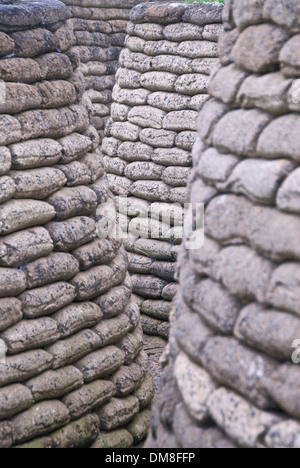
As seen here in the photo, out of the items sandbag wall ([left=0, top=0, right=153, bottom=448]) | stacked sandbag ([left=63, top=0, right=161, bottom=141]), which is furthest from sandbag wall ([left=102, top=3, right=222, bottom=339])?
stacked sandbag ([left=63, top=0, right=161, bottom=141])

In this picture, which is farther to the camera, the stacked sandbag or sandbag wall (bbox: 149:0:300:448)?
the stacked sandbag

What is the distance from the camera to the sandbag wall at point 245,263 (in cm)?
155

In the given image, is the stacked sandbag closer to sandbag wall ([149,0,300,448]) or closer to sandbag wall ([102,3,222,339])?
sandbag wall ([102,3,222,339])

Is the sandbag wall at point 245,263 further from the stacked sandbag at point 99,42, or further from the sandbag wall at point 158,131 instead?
the stacked sandbag at point 99,42

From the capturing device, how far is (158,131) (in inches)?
197

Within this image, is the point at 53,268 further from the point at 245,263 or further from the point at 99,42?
the point at 99,42

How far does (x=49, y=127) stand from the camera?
10.2 feet

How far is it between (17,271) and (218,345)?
4.71 feet

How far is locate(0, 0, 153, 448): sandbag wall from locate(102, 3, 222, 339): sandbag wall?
154 cm

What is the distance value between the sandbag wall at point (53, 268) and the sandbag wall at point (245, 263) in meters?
1.06

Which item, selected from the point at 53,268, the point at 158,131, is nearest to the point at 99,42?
the point at 158,131

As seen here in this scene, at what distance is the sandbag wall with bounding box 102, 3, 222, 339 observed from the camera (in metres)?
4.81
